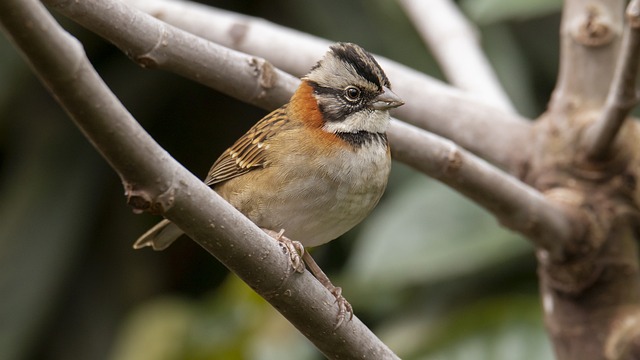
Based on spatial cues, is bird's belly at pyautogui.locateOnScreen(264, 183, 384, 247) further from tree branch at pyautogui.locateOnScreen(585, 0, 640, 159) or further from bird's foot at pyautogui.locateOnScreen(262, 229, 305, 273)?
tree branch at pyautogui.locateOnScreen(585, 0, 640, 159)

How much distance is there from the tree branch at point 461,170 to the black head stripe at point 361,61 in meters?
0.16

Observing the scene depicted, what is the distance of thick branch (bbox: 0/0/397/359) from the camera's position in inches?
60.9

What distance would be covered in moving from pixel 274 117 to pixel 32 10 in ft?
5.23

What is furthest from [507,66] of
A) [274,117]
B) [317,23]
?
[274,117]

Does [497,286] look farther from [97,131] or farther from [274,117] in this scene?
[97,131]

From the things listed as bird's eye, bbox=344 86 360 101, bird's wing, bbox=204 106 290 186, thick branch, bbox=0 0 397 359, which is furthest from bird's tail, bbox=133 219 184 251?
thick branch, bbox=0 0 397 359

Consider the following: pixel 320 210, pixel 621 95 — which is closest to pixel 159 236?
pixel 320 210

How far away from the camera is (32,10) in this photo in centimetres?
150

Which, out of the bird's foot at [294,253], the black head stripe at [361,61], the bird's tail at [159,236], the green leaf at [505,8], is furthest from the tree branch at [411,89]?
the bird's foot at [294,253]

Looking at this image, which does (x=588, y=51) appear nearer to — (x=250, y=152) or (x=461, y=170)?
(x=461, y=170)

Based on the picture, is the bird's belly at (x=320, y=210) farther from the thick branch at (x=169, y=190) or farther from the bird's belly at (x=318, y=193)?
the thick branch at (x=169, y=190)

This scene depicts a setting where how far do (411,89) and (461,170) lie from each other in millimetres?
585

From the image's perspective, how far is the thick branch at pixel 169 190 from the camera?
1548 millimetres

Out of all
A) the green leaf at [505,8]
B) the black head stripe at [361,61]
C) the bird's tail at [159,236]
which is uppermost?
the black head stripe at [361,61]
